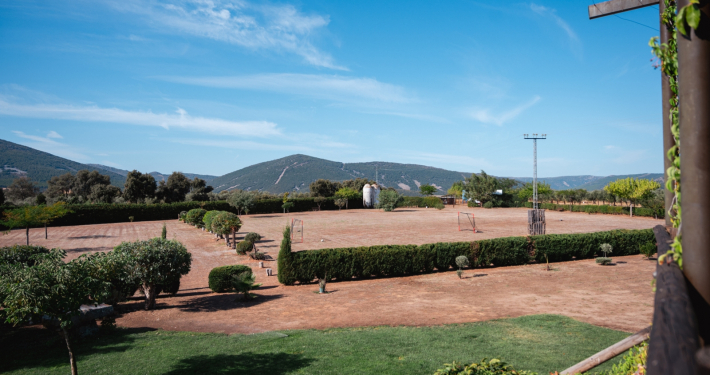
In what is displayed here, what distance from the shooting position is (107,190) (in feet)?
192

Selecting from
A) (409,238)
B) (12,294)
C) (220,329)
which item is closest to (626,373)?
(12,294)

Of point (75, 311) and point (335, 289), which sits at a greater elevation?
point (75, 311)

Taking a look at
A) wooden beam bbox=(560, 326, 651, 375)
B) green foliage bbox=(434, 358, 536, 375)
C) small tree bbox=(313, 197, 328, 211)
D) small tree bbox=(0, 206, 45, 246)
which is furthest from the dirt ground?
small tree bbox=(313, 197, 328, 211)

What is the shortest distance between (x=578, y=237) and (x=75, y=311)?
21.2 m

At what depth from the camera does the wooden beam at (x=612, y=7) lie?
374 cm

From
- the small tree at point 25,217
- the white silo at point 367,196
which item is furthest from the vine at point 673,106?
the white silo at point 367,196

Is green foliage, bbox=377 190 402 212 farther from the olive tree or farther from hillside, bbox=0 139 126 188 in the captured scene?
hillside, bbox=0 139 126 188

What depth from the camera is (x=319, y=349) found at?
8.29m

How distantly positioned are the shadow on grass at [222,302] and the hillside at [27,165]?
179388 mm

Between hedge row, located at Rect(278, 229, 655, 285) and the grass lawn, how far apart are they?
20.2ft

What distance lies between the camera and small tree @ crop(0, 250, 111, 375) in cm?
592

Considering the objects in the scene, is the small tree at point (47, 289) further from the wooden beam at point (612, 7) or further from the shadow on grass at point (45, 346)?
the wooden beam at point (612, 7)

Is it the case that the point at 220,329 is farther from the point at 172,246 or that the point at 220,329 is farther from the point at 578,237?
the point at 578,237

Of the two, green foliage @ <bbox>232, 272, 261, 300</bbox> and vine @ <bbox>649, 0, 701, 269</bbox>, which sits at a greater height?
vine @ <bbox>649, 0, 701, 269</bbox>
